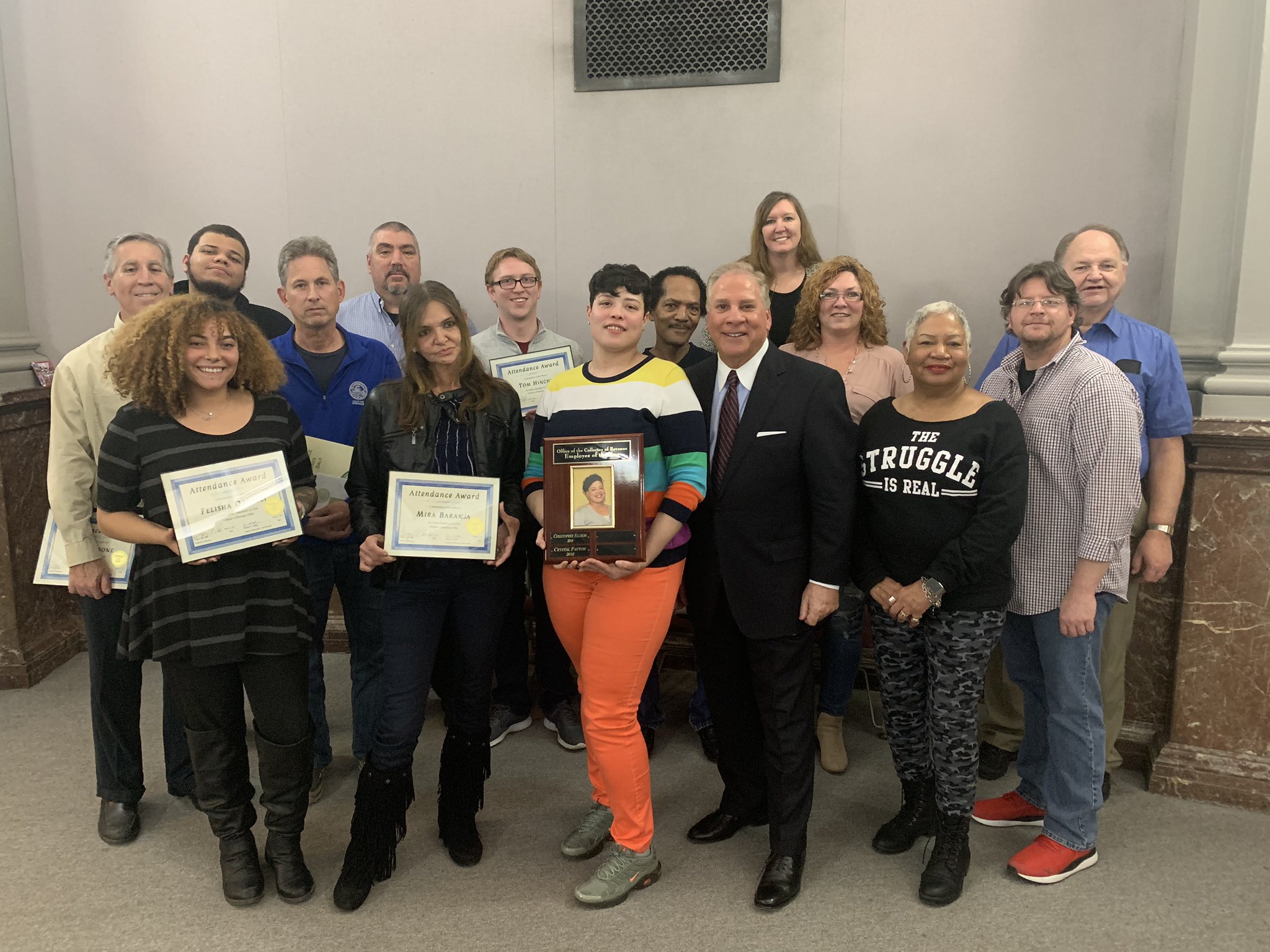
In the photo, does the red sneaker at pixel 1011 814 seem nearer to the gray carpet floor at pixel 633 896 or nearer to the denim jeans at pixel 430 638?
the gray carpet floor at pixel 633 896

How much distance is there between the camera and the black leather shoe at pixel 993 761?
2.79 metres

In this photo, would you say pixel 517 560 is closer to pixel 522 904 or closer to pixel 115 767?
pixel 522 904

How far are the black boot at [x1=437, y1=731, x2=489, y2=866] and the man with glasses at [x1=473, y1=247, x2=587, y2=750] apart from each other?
50 cm

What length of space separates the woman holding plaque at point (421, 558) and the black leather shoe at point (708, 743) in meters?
1.02

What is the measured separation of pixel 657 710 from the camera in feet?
10.1

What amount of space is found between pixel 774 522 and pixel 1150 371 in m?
1.34

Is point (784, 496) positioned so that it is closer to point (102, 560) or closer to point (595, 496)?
point (595, 496)

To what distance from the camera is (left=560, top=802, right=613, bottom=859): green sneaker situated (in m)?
2.32

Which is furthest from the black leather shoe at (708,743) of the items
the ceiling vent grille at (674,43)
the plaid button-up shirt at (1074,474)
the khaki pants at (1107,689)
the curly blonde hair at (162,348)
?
the ceiling vent grille at (674,43)

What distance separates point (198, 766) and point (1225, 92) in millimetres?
3680

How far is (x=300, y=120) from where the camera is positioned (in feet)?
12.5

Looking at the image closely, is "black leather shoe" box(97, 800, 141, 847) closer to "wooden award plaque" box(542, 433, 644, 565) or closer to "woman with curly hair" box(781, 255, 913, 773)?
"wooden award plaque" box(542, 433, 644, 565)

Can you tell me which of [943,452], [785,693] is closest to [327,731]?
[785,693]

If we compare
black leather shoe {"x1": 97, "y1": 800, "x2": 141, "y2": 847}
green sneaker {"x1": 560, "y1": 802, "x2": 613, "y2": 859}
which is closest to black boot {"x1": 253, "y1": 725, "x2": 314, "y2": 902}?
black leather shoe {"x1": 97, "y1": 800, "x2": 141, "y2": 847}
